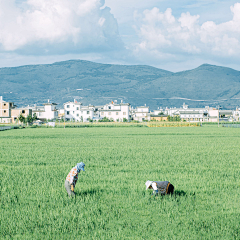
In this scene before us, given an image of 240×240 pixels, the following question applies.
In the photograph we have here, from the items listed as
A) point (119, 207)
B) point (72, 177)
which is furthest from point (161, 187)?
point (72, 177)

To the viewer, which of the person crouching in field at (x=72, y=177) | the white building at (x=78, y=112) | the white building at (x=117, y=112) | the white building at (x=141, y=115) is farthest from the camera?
the white building at (x=141, y=115)

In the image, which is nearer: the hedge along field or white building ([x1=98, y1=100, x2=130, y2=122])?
the hedge along field

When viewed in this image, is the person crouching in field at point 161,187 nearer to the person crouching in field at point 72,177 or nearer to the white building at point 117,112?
the person crouching in field at point 72,177

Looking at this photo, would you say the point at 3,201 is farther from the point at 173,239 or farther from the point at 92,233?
the point at 173,239

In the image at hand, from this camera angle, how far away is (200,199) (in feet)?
27.0

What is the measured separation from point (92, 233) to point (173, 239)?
151 cm

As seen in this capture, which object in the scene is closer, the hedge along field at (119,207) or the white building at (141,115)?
the hedge along field at (119,207)

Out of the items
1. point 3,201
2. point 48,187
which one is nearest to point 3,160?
point 48,187

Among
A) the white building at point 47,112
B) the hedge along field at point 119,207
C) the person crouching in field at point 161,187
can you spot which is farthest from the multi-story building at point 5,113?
the person crouching in field at point 161,187

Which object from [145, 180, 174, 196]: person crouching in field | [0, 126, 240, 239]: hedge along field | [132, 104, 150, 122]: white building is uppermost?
[132, 104, 150, 122]: white building

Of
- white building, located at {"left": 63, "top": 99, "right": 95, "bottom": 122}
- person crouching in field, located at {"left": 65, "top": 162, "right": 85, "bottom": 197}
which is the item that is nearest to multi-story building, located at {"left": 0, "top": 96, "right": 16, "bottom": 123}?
white building, located at {"left": 63, "top": 99, "right": 95, "bottom": 122}

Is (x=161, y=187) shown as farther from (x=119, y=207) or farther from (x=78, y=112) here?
(x=78, y=112)

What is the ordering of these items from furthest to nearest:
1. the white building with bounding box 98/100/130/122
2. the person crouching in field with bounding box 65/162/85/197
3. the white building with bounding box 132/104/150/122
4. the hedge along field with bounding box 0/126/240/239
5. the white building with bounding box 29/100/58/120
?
1. the white building with bounding box 132/104/150/122
2. the white building with bounding box 29/100/58/120
3. the white building with bounding box 98/100/130/122
4. the person crouching in field with bounding box 65/162/85/197
5. the hedge along field with bounding box 0/126/240/239

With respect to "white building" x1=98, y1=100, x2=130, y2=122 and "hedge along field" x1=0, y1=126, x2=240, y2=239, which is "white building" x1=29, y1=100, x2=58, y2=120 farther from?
"hedge along field" x1=0, y1=126, x2=240, y2=239
